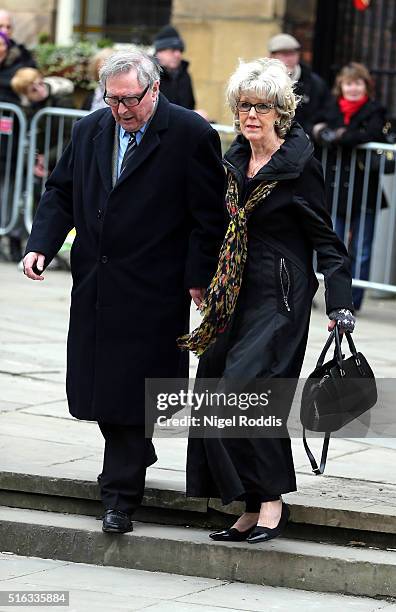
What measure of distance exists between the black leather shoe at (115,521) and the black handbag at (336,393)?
2.78 ft

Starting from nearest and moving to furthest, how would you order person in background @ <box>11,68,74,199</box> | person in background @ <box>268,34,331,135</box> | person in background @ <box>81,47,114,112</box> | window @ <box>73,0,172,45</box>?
person in background @ <box>268,34,331,135</box> < person in background @ <box>81,47,114,112</box> < person in background @ <box>11,68,74,199</box> < window @ <box>73,0,172,45</box>

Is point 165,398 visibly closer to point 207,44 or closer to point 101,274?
point 101,274

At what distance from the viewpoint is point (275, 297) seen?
5707 mm

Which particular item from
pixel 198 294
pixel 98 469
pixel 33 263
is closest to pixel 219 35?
pixel 98 469

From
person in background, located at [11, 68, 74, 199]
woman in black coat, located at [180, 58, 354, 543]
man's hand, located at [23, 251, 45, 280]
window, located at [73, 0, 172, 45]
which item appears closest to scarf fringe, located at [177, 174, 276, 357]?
woman in black coat, located at [180, 58, 354, 543]

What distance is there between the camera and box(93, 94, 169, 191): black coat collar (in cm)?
590

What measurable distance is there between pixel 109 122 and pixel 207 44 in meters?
7.92

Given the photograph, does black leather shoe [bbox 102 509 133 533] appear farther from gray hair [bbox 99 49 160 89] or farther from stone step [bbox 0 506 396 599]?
gray hair [bbox 99 49 160 89]

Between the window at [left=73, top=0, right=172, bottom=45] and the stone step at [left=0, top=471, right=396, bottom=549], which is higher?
the window at [left=73, top=0, right=172, bottom=45]

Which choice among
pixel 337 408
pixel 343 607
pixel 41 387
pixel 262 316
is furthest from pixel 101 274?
pixel 41 387

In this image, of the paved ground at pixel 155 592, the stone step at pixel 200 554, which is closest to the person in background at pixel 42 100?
the stone step at pixel 200 554

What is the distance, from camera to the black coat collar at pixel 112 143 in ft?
19.4

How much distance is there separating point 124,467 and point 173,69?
21.5 ft

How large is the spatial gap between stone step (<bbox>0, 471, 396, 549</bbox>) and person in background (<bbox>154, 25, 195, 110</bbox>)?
6064mm
